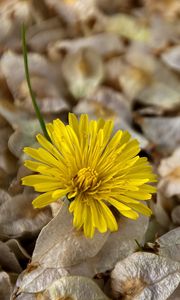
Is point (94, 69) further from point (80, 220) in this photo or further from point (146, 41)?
point (80, 220)

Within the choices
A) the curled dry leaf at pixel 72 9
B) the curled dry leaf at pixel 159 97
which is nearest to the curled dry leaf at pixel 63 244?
the curled dry leaf at pixel 159 97

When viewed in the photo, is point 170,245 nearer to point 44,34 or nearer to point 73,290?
point 73,290

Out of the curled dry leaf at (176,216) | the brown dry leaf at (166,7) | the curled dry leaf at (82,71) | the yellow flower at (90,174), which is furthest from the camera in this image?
the brown dry leaf at (166,7)

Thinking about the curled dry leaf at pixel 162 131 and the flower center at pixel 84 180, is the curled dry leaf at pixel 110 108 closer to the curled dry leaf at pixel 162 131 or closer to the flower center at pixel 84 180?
the curled dry leaf at pixel 162 131

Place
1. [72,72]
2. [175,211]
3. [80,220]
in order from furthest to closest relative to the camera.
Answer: [72,72]
[175,211]
[80,220]

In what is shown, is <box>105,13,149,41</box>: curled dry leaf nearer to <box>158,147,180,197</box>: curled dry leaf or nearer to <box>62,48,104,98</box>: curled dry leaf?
<box>62,48,104,98</box>: curled dry leaf

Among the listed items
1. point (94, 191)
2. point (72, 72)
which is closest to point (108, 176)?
point (94, 191)

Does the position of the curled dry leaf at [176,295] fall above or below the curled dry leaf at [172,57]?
below
